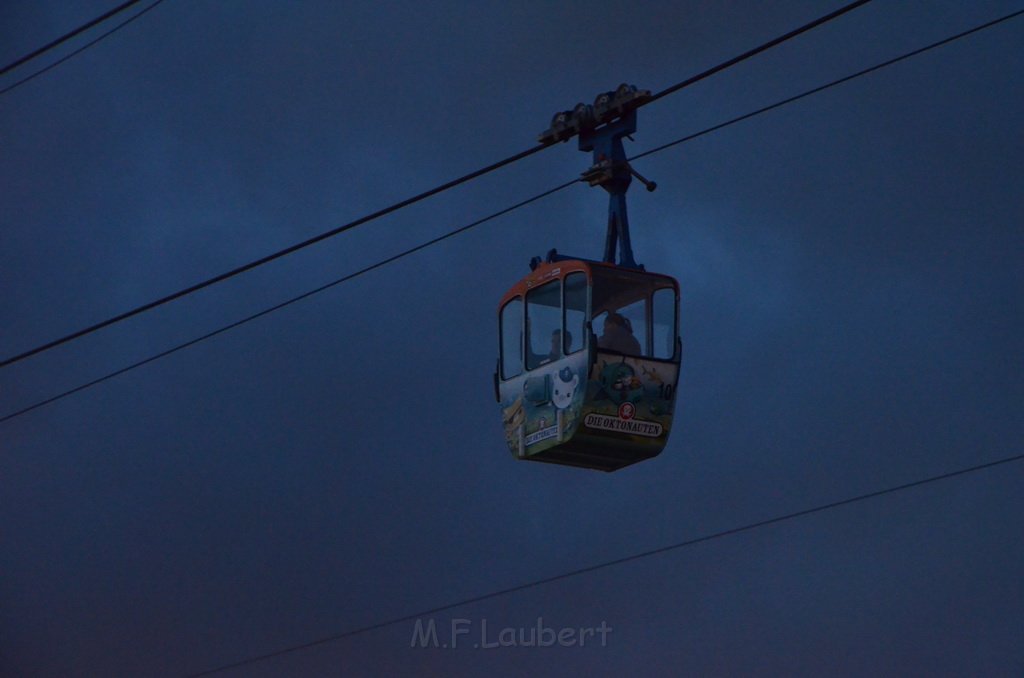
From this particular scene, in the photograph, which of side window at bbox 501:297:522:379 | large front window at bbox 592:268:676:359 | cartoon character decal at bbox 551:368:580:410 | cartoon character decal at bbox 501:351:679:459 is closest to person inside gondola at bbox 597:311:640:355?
large front window at bbox 592:268:676:359

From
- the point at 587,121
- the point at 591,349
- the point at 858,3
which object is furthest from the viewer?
the point at 591,349

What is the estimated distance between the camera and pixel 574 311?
17969mm

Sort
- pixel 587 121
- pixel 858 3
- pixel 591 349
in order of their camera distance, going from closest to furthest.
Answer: pixel 858 3 < pixel 587 121 < pixel 591 349

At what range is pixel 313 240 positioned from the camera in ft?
55.0

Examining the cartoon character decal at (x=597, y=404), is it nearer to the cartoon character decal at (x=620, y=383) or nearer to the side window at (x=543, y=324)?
the cartoon character decal at (x=620, y=383)

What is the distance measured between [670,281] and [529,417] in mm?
1922

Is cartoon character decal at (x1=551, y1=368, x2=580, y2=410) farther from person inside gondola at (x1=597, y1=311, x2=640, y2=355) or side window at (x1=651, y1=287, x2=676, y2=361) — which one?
side window at (x1=651, y1=287, x2=676, y2=361)

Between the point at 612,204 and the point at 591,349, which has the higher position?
the point at 612,204

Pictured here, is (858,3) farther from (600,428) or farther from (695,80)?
(600,428)

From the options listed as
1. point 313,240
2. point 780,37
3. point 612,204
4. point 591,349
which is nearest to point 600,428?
point 591,349

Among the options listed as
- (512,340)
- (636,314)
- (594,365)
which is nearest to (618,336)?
(636,314)

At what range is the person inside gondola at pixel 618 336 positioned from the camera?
17844 millimetres

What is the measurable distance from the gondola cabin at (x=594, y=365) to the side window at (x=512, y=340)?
0.09 ft

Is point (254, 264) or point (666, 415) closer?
point (254, 264)
